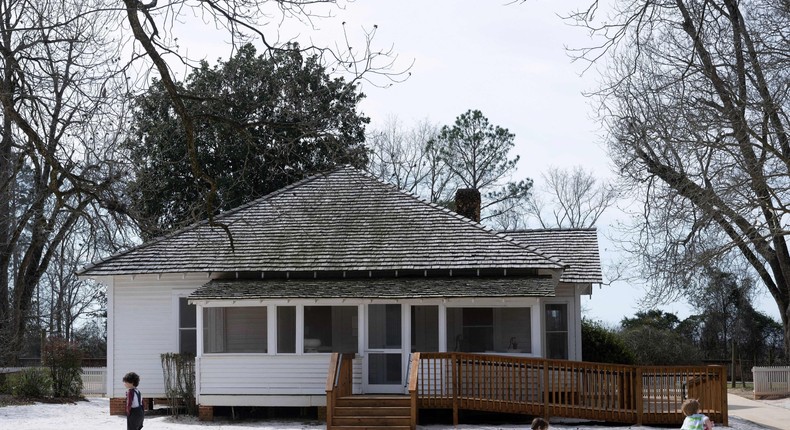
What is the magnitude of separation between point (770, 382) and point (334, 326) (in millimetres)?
18666

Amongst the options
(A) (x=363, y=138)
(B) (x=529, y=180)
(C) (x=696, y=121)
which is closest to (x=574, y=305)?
(C) (x=696, y=121)

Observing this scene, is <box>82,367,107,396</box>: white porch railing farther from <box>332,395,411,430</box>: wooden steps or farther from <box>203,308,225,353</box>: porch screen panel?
<box>332,395,411,430</box>: wooden steps

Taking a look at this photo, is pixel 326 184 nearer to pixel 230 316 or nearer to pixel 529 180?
pixel 230 316

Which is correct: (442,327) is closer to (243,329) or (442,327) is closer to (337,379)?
(337,379)

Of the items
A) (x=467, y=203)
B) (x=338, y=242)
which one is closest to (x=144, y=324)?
(x=338, y=242)

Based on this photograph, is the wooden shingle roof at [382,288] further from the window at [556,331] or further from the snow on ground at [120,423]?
the window at [556,331]

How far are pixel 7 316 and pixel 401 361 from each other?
1909 centimetres

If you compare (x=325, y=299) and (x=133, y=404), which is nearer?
(x=133, y=404)

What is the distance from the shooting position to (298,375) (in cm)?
2605

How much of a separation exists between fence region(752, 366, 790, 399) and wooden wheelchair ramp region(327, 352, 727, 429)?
16.0 metres

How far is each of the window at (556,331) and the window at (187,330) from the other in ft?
29.3

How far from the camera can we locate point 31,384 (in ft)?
106

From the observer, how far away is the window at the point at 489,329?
28.1m

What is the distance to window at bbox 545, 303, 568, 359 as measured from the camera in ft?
97.2
